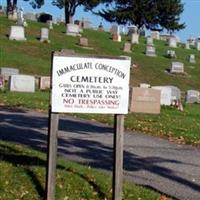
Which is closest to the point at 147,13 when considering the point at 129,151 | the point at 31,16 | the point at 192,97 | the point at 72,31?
the point at 31,16

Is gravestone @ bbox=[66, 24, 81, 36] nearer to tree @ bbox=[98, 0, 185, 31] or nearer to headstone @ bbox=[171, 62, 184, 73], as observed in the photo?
headstone @ bbox=[171, 62, 184, 73]

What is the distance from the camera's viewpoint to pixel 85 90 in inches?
296

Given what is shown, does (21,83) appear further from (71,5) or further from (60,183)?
(71,5)

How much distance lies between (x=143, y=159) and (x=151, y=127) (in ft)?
17.3

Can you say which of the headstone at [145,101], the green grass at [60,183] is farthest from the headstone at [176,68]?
the green grass at [60,183]

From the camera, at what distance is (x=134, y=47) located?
50.2 metres

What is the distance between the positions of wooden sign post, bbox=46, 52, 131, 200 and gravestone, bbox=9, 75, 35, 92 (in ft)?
59.2

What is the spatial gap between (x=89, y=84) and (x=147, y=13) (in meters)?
69.5

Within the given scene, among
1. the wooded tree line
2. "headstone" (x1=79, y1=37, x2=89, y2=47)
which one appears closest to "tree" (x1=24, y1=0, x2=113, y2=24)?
the wooded tree line

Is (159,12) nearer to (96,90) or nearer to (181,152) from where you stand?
(181,152)

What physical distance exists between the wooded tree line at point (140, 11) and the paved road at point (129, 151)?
56646 millimetres

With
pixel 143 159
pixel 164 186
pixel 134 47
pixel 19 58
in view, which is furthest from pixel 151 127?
pixel 134 47

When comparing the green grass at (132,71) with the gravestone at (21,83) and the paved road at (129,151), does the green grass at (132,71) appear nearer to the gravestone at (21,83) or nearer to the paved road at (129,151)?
the gravestone at (21,83)

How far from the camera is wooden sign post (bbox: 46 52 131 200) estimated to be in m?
7.44
